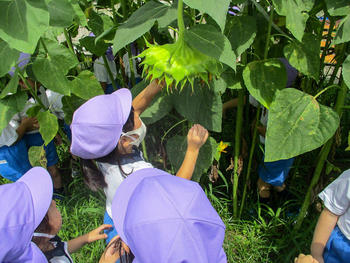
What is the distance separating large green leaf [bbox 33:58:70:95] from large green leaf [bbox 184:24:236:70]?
0.53 meters

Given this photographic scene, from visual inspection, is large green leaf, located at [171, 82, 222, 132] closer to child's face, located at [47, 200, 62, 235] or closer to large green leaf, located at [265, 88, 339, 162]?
large green leaf, located at [265, 88, 339, 162]

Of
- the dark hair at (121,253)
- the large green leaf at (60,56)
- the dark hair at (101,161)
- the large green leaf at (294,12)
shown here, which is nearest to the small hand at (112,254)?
the dark hair at (121,253)

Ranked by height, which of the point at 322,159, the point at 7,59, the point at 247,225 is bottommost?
the point at 247,225

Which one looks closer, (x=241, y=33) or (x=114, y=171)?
(x=241, y=33)

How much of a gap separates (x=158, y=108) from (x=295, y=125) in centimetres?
46

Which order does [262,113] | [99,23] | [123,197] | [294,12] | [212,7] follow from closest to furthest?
[212,7] < [294,12] < [123,197] < [99,23] < [262,113]

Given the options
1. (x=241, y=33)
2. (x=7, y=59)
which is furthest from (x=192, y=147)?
(x=7, y=59)

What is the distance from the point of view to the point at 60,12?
0.91 metres

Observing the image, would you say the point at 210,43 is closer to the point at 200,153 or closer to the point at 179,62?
the point at 179,62

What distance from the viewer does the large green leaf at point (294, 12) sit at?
76cm

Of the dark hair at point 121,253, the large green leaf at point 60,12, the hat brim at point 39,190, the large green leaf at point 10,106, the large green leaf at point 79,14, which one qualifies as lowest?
the dark hair at point 121,253

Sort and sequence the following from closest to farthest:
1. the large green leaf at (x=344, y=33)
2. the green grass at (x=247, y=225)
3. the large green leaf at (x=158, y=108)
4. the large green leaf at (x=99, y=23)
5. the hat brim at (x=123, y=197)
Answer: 1. the large green leaf at (x=344, y=33)
2. the hat brim at (x=123, y=197)
3. the large green leaf at (x=158, y=108)
4. the large green leaf at (x=99, y=23)
5. the green grass at (x=247, y=225)

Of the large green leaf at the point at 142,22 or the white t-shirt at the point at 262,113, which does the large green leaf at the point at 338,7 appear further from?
the white t-shirt at the point at 262,113

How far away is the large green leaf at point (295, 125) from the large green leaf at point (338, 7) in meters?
0.22
